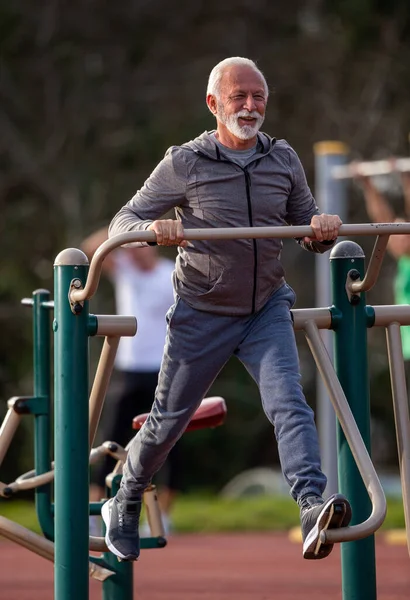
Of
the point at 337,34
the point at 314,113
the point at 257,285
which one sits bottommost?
the point at 257,285

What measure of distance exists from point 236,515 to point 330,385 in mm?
4959

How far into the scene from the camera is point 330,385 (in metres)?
3.58

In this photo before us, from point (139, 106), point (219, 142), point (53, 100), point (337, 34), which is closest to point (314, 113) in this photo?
point (337, 34)

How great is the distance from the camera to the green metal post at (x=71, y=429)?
343 centimetres

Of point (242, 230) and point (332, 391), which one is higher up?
point (242, 230)

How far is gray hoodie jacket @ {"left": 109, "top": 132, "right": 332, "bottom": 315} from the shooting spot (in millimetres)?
3566

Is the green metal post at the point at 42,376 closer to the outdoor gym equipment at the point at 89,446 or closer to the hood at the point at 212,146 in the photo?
the outdoor gym equipment at the point at 89,446

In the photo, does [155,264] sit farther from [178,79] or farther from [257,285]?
[178,79]

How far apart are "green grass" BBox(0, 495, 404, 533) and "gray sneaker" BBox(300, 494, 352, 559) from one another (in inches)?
177

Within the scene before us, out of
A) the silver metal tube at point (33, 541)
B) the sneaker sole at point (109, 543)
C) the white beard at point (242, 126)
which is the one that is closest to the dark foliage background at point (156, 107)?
the silver metal tube at point (33, 541)

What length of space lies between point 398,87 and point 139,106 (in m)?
2.71

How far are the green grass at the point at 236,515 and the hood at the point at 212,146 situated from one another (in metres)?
4.45

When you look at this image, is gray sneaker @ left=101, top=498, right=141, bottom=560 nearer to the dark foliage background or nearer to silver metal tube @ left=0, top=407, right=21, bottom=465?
silver metal tube @ left=0, top=407, right=21, bottom=465

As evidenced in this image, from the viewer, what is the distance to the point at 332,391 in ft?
11.7
